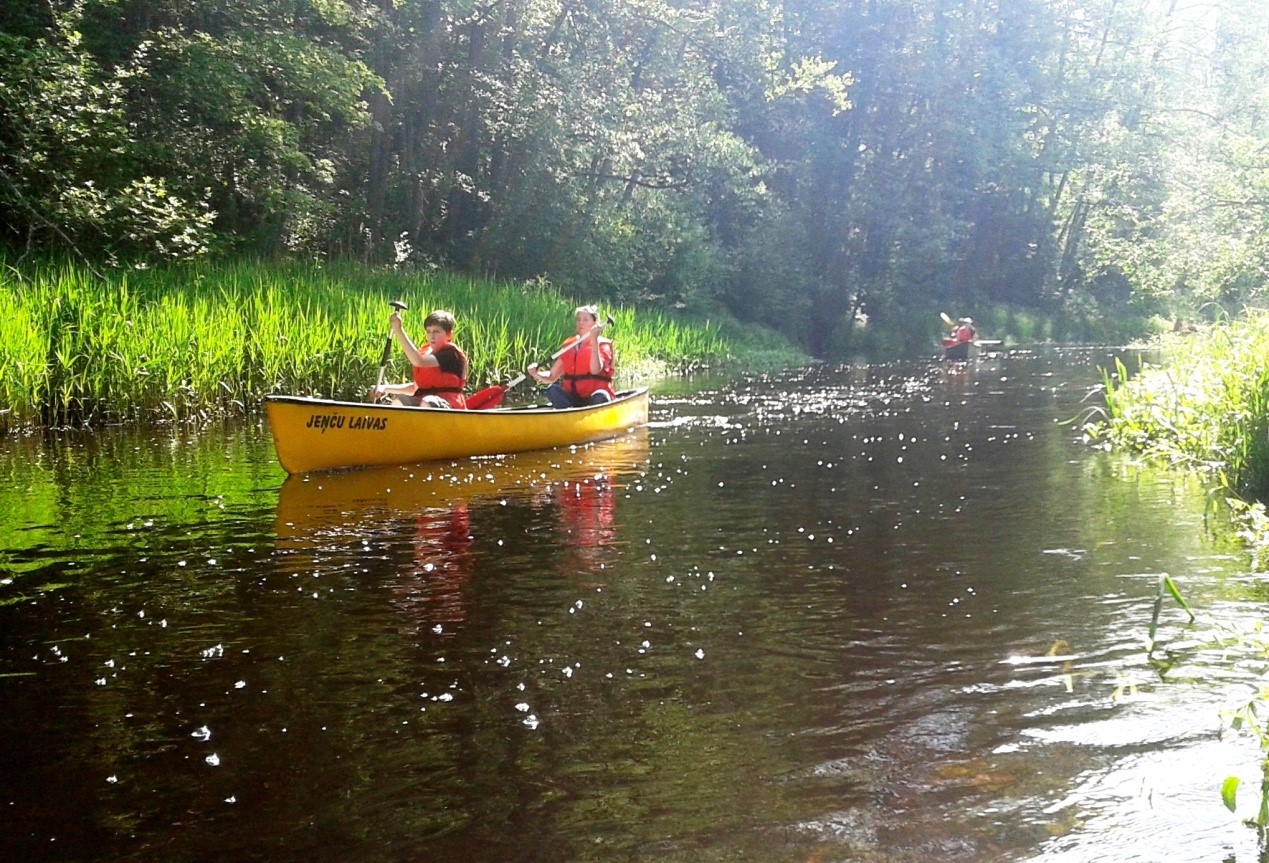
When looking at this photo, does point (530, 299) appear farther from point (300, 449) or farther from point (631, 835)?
point (631, 835)

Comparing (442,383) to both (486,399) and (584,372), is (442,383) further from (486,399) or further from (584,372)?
(584,372)

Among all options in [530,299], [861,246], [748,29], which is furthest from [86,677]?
[861,246]

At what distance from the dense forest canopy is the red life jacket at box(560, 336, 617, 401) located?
595cm

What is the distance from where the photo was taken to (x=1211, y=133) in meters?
51.3

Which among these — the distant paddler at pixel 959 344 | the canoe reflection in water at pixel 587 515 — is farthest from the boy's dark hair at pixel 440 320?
the distant paddler at pixel 959 344

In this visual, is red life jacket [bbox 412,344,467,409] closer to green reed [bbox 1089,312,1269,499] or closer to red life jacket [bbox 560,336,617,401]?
red life jacket [bbox 560,336,617,401]

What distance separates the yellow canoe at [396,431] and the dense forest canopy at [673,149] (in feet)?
20.7

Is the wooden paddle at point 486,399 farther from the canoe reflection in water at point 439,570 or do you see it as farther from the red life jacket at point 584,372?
the canoe reflection in water at point 439,570

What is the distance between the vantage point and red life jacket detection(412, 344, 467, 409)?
40.0 feet

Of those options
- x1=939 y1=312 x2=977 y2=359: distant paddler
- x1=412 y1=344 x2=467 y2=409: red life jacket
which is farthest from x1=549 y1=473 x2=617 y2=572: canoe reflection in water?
x1=939 y1=312 x2=977 y2=359: distant paddler

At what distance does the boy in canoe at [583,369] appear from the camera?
45.8 ft

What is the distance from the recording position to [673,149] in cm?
3403

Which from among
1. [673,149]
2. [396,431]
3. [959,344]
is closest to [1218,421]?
[396,431]

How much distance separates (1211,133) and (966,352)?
97.2ft
